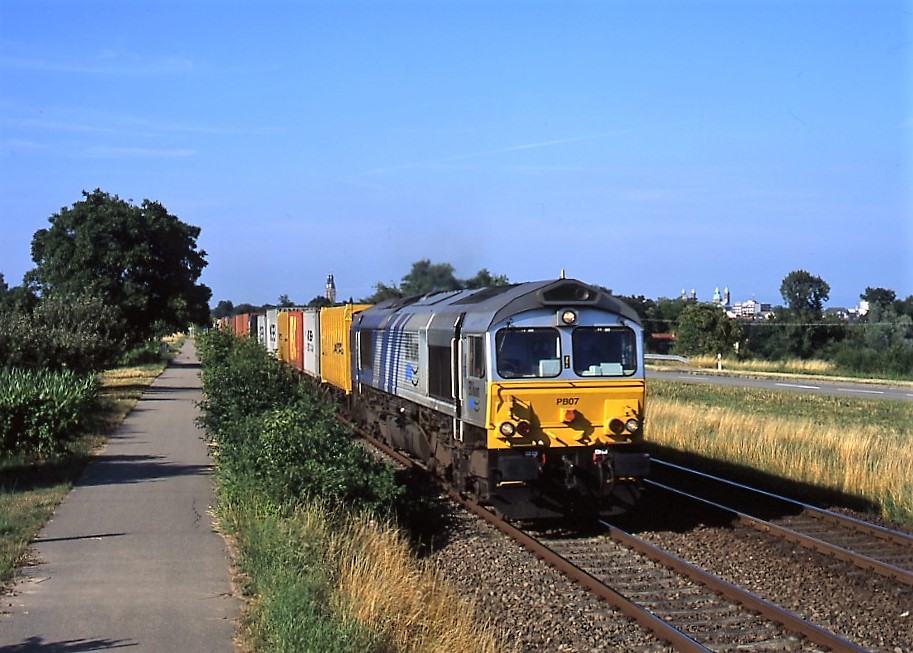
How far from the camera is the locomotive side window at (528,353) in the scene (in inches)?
474

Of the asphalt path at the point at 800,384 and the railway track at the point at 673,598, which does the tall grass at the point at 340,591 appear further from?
the asphalt path at the point at 800,384

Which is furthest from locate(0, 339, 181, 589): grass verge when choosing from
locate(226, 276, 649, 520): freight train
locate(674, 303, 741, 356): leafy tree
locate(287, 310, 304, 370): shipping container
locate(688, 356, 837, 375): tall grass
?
locate(674, 303, 741, 356): leafy tree

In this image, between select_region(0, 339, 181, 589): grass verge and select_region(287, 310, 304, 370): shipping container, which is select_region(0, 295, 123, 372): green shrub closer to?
select_region(0, 339, 181, 589): grass verge

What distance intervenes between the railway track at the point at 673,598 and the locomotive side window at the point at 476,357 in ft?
6.25

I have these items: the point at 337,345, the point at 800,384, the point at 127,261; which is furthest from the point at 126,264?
the point at 800,384

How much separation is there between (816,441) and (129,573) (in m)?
13.1

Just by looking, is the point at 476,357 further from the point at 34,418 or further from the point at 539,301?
the point at 34,418

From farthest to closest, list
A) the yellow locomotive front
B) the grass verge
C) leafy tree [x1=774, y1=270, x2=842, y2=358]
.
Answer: leafy tree [x1=774, y1=270, x2=842, y2=358] < the yellow locomotive front < the grass verge

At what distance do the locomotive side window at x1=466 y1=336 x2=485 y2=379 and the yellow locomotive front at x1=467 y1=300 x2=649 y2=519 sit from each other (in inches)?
7.3

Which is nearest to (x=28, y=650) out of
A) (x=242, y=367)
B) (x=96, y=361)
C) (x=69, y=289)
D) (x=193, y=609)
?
(x=193, y=609)

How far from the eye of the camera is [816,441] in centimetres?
1859

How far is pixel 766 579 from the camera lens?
10.2 metres

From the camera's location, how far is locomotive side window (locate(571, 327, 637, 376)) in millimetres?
12297

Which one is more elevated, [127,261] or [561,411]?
[127,261]
